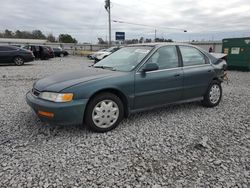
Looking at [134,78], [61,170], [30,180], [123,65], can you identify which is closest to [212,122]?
[134,78]

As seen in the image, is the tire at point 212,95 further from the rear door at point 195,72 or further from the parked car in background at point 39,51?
the parked car in background at point 39,51

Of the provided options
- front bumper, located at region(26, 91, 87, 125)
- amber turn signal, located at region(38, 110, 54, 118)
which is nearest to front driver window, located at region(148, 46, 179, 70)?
front bumper, located at region(26, 91, 87, 125)

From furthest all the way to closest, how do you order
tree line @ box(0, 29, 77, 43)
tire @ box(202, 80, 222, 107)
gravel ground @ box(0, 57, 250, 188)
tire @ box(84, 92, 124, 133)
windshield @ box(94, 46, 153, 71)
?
tree line @ box(0, 29, 77, 43), tire @ box(202, 80, 222, 107), windshield @ box(94, 46, 153, 71), tire @ box(84, 92, 124, 133), gravel ground @ box(0, 57, 250, 188)

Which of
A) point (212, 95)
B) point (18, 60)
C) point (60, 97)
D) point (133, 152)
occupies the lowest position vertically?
point (133, 152)

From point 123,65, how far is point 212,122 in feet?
6.54

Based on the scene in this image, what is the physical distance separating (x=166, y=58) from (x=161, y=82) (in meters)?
0.54

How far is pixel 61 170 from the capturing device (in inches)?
98.7

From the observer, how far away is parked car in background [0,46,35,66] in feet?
43.2

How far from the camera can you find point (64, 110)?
308cm

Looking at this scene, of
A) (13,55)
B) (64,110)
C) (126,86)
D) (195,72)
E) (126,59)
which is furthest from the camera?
(13,55)

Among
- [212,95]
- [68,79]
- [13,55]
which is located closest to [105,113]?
[68,79]

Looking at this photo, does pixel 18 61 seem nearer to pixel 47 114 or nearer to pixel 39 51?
pixel 39 51

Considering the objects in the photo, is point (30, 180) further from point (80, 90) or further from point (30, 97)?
point (30, 97)

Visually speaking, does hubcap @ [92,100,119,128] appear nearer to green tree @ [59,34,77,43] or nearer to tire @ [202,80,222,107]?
tire @ [202,80,222,107]
